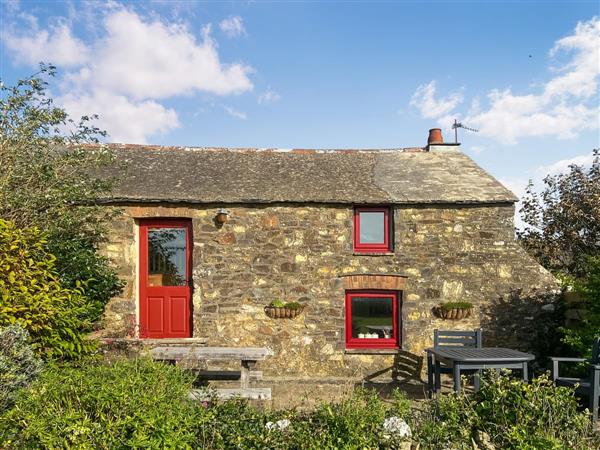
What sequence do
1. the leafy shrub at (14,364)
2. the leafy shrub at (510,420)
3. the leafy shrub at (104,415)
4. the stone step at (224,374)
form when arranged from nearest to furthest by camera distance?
the leafy shrub at (104,415)
the leafy shrub at (510,420)
the leafy shrub at (14,364)
the stone step at (224,374)

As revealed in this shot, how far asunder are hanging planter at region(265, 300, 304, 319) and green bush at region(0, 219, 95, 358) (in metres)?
3.54

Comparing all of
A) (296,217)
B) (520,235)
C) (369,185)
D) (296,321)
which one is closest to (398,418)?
(296,321)

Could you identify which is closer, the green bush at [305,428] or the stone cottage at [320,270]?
the green bush at [305,428]

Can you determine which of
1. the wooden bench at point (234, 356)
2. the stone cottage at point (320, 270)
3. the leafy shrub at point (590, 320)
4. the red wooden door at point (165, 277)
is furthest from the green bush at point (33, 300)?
the leafy shrub at point (590, 320)

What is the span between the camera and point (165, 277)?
9.72 m

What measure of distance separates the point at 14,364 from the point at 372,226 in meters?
6.87

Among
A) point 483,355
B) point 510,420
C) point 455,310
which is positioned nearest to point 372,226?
point 455,310

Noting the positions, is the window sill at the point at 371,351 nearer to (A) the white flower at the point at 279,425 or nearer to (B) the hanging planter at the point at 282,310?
(B) the hanging planter at the point at 282,310

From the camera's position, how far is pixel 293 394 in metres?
7.88

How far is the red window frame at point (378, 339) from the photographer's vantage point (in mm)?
9438

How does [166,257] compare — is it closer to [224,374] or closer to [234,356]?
[224,374]

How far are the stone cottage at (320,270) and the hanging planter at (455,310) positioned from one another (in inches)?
7.3

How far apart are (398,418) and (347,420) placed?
63 cm

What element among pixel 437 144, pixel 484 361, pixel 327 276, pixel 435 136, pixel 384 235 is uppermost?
pixel 435 136
